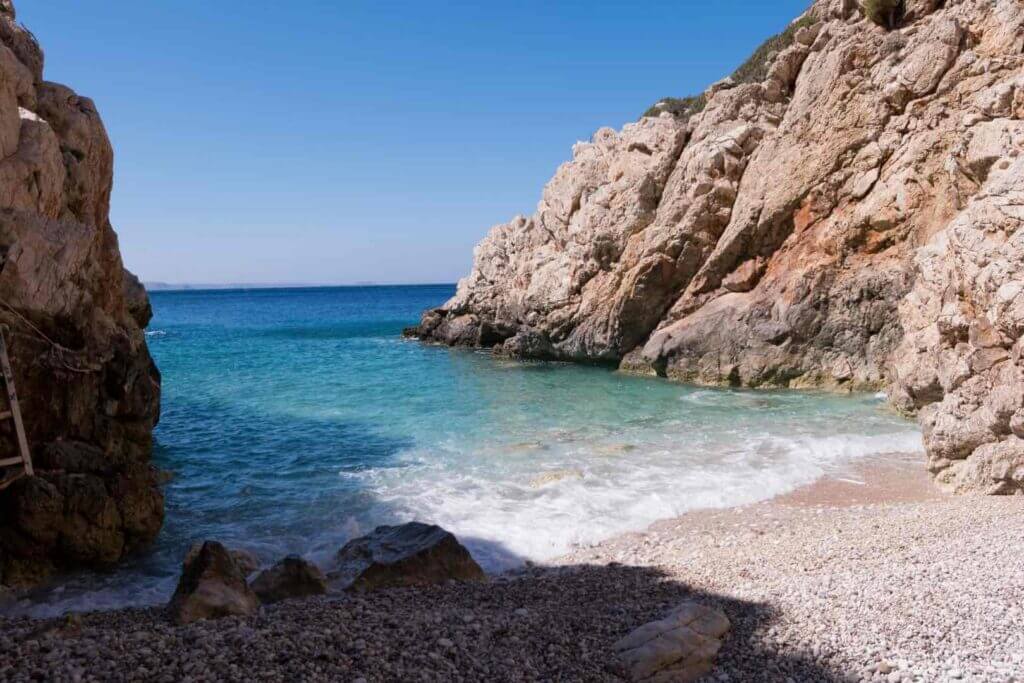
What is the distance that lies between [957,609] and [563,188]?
1394 inches

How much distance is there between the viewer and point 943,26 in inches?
1017

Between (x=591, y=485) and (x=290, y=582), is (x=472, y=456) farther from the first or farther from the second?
(x=290, y=582)

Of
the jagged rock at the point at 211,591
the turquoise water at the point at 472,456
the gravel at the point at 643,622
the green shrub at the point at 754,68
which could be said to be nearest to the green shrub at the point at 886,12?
the green shrub at the point at 754,68

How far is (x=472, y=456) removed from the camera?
1847 centimetres

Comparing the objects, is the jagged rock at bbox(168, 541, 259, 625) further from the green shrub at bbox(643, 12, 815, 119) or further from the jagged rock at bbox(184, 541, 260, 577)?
the green shrub at bbox(643, 12, 815, 119)

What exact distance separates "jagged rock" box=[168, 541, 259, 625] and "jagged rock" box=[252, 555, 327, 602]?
405 millimetres

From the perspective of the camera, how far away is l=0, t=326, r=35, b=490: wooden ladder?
35.4ft

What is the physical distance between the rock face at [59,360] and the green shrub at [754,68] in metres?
31.9

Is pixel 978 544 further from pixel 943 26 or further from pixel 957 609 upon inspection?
pixel 943 26

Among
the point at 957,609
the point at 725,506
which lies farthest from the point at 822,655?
the point at 725,506

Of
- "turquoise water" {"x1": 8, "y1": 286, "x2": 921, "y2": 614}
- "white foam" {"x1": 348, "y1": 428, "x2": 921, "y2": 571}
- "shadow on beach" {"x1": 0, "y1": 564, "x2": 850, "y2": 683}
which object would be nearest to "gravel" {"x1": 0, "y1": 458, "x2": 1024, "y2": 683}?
"shadow on beach" {"x1": 0, "y1": 564, "x2": 850, "y2": 683}

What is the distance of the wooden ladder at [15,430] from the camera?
35.4 ft

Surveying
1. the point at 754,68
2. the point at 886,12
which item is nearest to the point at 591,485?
the point at 886,12

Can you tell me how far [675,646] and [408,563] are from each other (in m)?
4.57
